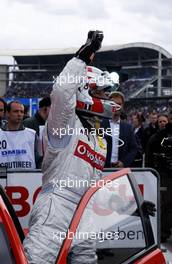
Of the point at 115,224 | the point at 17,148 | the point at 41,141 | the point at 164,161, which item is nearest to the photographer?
Answer: the point at 115,224

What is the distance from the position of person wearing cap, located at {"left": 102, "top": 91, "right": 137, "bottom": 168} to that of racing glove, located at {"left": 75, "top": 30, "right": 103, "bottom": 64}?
8.66 ft

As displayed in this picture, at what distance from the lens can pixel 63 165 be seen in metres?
3.26

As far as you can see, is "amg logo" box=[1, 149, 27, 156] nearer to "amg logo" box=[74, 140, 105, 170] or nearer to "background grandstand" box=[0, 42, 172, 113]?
"amg logo" box=[74, 140, 105, 170]

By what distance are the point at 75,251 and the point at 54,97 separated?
89 cm

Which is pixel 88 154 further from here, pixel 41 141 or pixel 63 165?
pixel 41 141

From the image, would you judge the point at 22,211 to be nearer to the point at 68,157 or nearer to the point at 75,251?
the point at 68,157

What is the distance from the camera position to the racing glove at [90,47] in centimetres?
334

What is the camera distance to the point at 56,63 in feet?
213

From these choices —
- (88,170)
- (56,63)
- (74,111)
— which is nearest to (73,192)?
(88,170)

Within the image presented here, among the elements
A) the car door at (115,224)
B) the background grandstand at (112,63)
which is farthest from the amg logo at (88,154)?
the background grandstand at (112,63)

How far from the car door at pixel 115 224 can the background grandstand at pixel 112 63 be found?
50274 mm

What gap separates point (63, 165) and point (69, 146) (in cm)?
11

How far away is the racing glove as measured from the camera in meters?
3.34

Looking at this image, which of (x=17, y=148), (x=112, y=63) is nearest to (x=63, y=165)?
(x=17, y=148)
